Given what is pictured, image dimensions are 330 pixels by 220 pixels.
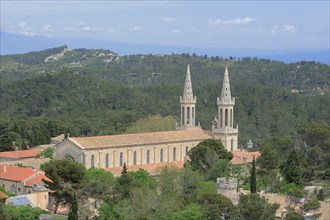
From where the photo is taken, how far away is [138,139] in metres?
59.0

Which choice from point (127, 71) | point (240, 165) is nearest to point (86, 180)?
point (240, 165)

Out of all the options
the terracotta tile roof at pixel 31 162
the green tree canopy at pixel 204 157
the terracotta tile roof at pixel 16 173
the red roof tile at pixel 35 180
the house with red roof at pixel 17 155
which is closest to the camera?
the red roof tile at pixel 35 180

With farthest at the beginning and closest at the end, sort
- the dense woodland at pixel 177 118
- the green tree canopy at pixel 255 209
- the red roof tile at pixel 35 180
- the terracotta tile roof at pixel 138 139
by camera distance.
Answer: the terracotta tile roof at pixel 138 139 → the red roof tile at pixel 35 180 → the dense woodland at pixel 177 118 → the green tree canopy at pixel 255 209

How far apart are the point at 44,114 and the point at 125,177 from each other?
72924 millimetres

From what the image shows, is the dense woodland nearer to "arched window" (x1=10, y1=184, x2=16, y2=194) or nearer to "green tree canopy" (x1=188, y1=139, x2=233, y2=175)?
"green tree canopy" (x1=188, y1=139, x2=233, y2=175)

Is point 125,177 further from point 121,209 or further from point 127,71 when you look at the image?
point 127,71

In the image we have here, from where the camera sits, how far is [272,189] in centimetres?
5100

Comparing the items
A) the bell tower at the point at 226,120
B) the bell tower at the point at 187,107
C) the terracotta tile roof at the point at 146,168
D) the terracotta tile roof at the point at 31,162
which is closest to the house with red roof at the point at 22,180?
the terracotta tile roof at the point at 31,162

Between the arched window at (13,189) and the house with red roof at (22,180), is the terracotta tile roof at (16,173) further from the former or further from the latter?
the arched window at (13,189)

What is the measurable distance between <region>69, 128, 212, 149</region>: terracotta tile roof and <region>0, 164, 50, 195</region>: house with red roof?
5.98 metres

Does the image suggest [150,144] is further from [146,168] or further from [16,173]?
[16,173]

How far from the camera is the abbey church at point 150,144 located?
55.4 m

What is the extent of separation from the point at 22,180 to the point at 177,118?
49254 mm

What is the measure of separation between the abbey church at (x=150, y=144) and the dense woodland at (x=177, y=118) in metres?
4.78
